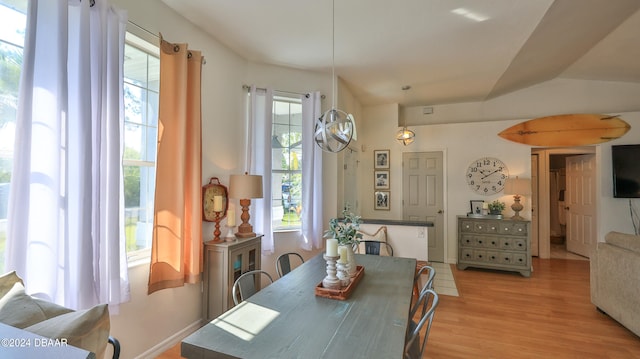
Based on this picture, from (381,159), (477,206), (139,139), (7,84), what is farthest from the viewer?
(381,159)

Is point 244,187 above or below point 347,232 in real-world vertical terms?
above

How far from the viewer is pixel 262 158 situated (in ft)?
11.3

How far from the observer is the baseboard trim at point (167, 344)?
7.32 ft

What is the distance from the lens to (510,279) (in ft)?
14.0

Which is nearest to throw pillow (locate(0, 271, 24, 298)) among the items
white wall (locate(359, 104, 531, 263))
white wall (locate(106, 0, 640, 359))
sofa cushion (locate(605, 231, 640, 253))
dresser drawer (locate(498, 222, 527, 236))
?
white wall (locate(106, 0, 640, 359))

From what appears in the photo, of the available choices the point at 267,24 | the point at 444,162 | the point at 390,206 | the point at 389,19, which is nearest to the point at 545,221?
the point at 444,162

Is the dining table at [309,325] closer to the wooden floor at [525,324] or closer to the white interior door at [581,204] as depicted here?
the wooden floor at [525,324]

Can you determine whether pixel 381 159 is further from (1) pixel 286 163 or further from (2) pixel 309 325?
(2) pixel 309 325

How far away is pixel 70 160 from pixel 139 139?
72 centimetres

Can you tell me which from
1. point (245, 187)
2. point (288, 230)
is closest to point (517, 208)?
point (288, 230)

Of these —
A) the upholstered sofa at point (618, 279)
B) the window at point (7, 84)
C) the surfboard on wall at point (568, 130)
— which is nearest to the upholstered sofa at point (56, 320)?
the window at point (7, 84)

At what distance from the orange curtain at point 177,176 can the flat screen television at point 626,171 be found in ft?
19.9

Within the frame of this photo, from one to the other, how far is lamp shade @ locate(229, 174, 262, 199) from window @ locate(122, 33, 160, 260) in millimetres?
704

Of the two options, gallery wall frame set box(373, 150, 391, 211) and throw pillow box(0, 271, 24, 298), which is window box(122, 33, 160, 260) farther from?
gallery wall frame set box(373, 150, 391, 211)
